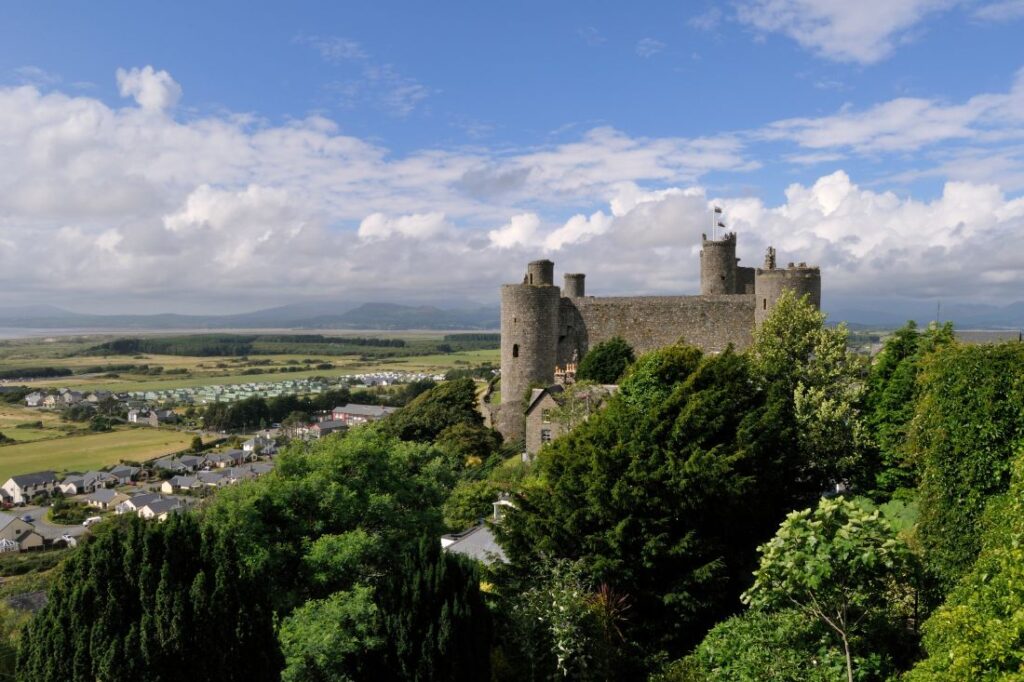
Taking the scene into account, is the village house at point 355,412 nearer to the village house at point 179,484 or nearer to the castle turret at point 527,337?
the village house at point 179,484

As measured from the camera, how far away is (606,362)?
3105 centimetres

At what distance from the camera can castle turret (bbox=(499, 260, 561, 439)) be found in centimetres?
3306

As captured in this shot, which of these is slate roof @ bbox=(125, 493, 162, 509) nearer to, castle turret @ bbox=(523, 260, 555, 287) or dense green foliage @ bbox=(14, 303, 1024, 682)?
castle turret @ bbox=(523, 260, 555, 287)

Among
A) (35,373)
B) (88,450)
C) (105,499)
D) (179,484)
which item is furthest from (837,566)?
(35,373)

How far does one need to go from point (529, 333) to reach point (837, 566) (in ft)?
78.6

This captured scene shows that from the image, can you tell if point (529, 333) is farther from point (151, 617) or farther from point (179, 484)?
point (179, 484)

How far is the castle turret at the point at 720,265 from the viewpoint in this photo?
33.7 m

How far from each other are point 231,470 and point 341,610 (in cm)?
5619

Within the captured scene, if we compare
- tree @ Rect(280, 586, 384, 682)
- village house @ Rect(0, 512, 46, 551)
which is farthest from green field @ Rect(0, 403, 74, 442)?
tree @ Rect(280, 586, 384, 682)

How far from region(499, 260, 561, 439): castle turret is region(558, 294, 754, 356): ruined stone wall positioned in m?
0.81

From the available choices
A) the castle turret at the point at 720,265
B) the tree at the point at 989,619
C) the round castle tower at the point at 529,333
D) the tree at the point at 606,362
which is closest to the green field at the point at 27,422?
the round castle tower at the point at 529,333

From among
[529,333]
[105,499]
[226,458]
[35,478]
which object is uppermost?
[529,333]

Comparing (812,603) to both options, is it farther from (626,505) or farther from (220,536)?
(220,536)

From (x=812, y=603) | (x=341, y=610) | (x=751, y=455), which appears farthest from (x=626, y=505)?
(x=341, y=610)
